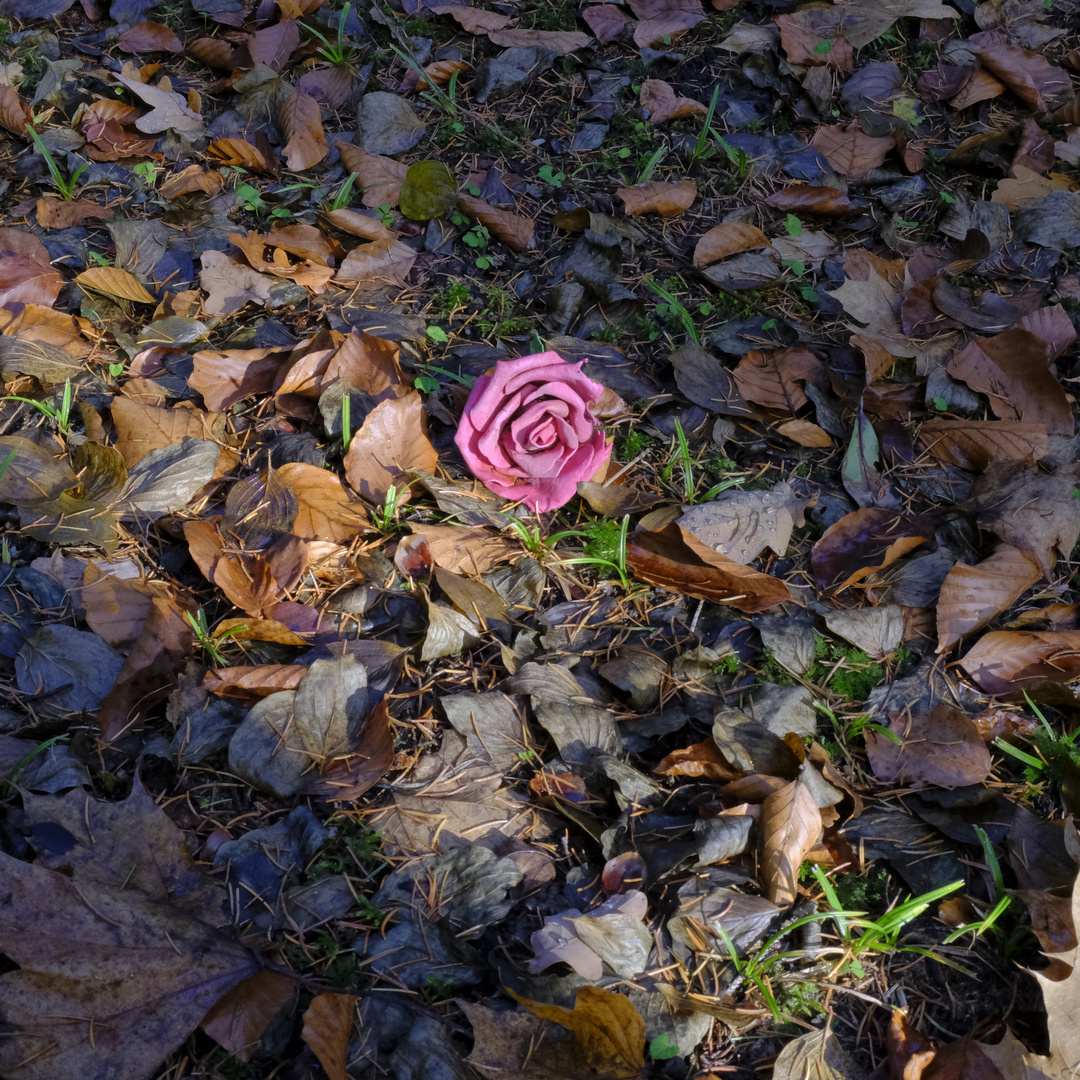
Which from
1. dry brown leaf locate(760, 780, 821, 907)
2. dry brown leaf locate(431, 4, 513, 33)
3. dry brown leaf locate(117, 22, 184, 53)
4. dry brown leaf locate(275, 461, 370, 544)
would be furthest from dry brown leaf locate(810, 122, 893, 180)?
dry brown leaf locate(117, 22, 184, 53)

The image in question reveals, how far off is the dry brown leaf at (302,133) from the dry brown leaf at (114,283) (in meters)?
0.72

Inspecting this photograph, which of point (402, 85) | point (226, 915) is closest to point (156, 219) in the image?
point (402, 85)

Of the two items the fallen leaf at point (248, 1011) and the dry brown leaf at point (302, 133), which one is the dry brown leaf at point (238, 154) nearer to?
the dry brown leaf at point (302, 133)

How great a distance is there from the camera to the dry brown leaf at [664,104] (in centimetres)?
285

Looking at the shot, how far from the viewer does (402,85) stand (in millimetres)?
2936

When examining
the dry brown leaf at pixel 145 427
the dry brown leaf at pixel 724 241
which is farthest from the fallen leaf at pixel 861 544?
the dry brown leaf at pixel 145 427

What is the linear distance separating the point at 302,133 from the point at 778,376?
1.74 meters

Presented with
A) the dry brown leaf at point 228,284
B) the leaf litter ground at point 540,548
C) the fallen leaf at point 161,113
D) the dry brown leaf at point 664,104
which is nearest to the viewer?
the leaf litter ground at point 540,548

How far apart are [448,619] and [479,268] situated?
124cm

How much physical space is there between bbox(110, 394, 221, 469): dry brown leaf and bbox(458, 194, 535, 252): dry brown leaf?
3.62 ft

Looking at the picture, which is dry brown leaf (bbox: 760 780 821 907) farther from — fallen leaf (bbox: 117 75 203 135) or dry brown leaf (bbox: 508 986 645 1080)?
fallen leaf (bbox: 117 75 203 135)

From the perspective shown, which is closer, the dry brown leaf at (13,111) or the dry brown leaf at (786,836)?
the dry brown leaf at (786,836)

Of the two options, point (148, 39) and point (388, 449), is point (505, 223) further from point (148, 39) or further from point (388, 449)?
point (148, 39)

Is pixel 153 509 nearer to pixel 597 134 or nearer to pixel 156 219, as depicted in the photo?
pixel 156 219
